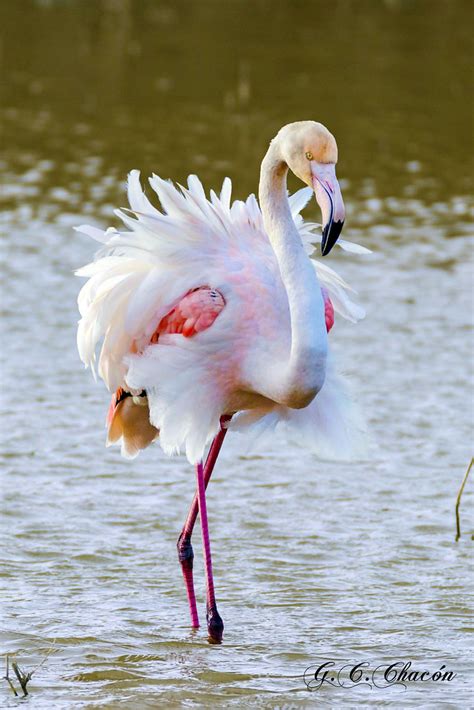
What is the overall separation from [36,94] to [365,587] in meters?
13.3

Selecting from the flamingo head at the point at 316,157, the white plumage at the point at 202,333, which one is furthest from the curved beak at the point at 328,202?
the white plumage at the point at 202,333

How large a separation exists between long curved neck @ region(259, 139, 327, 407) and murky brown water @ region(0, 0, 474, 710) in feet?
4.02

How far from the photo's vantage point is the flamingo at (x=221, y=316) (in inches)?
211

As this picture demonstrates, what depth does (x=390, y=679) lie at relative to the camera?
5586 mm

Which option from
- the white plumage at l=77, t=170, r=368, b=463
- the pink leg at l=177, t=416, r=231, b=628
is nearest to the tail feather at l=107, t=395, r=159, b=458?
the white plumage at l=77, t=170, r=368, b=463

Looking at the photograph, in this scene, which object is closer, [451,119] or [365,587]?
[365,587]

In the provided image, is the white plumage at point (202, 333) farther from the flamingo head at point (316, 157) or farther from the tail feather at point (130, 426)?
the flamingo head at point (316, 157)

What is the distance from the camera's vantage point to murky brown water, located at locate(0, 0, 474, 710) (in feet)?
19.2

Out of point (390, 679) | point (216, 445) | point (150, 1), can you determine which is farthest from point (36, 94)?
point (390, 679)

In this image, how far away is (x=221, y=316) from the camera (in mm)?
5707

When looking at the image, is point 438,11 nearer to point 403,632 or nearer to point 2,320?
point 2,320

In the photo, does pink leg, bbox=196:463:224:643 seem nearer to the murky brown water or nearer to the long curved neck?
the murky brown water

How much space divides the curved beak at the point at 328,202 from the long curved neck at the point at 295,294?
0.73ft

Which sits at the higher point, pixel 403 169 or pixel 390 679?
pixel 390 679
